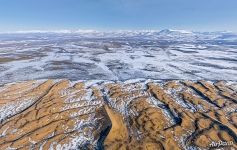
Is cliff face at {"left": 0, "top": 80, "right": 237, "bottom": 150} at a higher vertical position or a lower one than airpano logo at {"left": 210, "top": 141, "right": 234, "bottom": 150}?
lower

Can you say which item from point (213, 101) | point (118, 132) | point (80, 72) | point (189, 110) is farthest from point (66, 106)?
point (80, 72)

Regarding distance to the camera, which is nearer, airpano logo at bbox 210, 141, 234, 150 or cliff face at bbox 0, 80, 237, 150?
airpano logo at bbox 210, 141, 234, 150

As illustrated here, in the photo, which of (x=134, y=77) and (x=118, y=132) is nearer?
(x=118, y=132)

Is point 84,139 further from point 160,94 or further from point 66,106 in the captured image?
point 160,94

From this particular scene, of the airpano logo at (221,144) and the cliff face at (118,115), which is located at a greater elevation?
the airpano logo at (221,144)

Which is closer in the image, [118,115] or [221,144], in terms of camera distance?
[221,144]

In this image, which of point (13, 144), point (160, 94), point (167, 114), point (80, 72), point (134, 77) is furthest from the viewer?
point (80, 72)

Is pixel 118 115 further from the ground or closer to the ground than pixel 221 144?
closer to the ground

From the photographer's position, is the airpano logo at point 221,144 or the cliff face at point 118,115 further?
the cliff face at point 118,115
